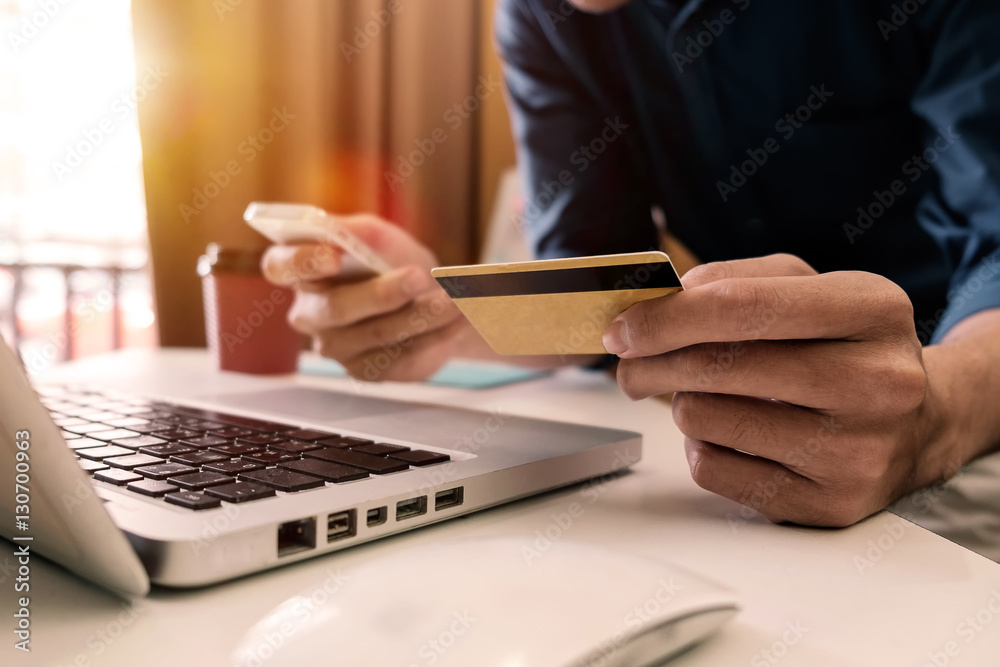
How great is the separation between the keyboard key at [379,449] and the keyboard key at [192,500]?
0.36ft

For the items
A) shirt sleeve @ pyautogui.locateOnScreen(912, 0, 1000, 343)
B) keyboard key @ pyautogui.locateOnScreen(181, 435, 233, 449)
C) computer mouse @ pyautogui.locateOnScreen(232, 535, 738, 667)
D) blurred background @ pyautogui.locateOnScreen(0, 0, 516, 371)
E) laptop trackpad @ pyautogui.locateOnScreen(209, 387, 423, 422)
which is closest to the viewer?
computer mouse @ pyautogui.locateOnScreen(232, 535, 738, 667)

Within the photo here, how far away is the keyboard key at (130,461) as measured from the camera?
0.36 meters

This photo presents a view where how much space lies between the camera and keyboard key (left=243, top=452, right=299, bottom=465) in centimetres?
38

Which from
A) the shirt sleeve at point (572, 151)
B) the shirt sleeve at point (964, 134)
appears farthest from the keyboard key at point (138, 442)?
the shirt sleeve at point (572, 151)

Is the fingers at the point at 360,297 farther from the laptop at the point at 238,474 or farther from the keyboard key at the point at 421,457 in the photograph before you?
the keyboard key at the point at 421,457

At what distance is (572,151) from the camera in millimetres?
1176

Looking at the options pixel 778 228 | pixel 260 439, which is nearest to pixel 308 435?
pixel 260 439

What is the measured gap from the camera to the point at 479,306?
1.41 feet

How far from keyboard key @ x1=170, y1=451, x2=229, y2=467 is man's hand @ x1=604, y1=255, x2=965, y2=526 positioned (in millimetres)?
226

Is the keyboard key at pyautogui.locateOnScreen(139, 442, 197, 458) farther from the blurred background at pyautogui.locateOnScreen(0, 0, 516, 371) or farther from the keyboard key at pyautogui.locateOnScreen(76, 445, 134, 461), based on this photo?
the blurred background at pyautogui.locateOnScreen(0, 0, 516, 371)

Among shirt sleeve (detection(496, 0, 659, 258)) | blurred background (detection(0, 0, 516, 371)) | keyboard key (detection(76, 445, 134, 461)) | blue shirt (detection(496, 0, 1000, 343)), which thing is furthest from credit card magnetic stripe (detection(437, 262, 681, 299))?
blurred background (detection(0, 0, 516, 371))

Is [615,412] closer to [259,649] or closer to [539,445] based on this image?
[539,445]

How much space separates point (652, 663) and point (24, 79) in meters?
2.03

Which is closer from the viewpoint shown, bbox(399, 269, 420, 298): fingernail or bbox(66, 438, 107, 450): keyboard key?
bbox(66, 438, 107, 450): keyboard key
